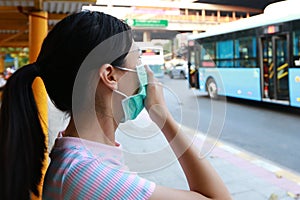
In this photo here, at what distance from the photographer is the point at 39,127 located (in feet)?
3.17

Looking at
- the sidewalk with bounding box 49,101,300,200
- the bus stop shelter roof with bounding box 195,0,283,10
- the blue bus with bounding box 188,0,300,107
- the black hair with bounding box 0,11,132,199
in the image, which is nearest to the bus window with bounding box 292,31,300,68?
the blue bus with bounding box 188,0,300,107

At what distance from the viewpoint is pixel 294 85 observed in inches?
314

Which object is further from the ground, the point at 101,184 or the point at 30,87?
the point at 30,87

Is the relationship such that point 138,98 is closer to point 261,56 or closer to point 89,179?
point 89,179

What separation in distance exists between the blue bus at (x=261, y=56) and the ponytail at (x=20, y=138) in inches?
264

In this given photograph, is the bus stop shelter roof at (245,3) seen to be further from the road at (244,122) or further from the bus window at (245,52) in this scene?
the bus window at (245,52)

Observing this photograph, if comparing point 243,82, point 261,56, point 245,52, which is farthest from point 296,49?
point 243,82

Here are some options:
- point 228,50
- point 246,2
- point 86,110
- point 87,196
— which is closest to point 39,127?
point 86,110

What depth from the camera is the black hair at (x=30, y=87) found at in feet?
2.97

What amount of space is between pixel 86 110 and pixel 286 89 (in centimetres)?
846

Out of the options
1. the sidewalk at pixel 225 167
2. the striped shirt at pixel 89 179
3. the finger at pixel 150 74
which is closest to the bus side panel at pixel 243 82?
the sidewalk at pixel 225 167

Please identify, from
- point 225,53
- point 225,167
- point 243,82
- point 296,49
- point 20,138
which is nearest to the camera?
point 20,138

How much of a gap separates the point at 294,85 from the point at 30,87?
315 inches

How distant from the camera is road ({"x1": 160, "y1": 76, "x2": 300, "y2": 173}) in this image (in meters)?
1.22
